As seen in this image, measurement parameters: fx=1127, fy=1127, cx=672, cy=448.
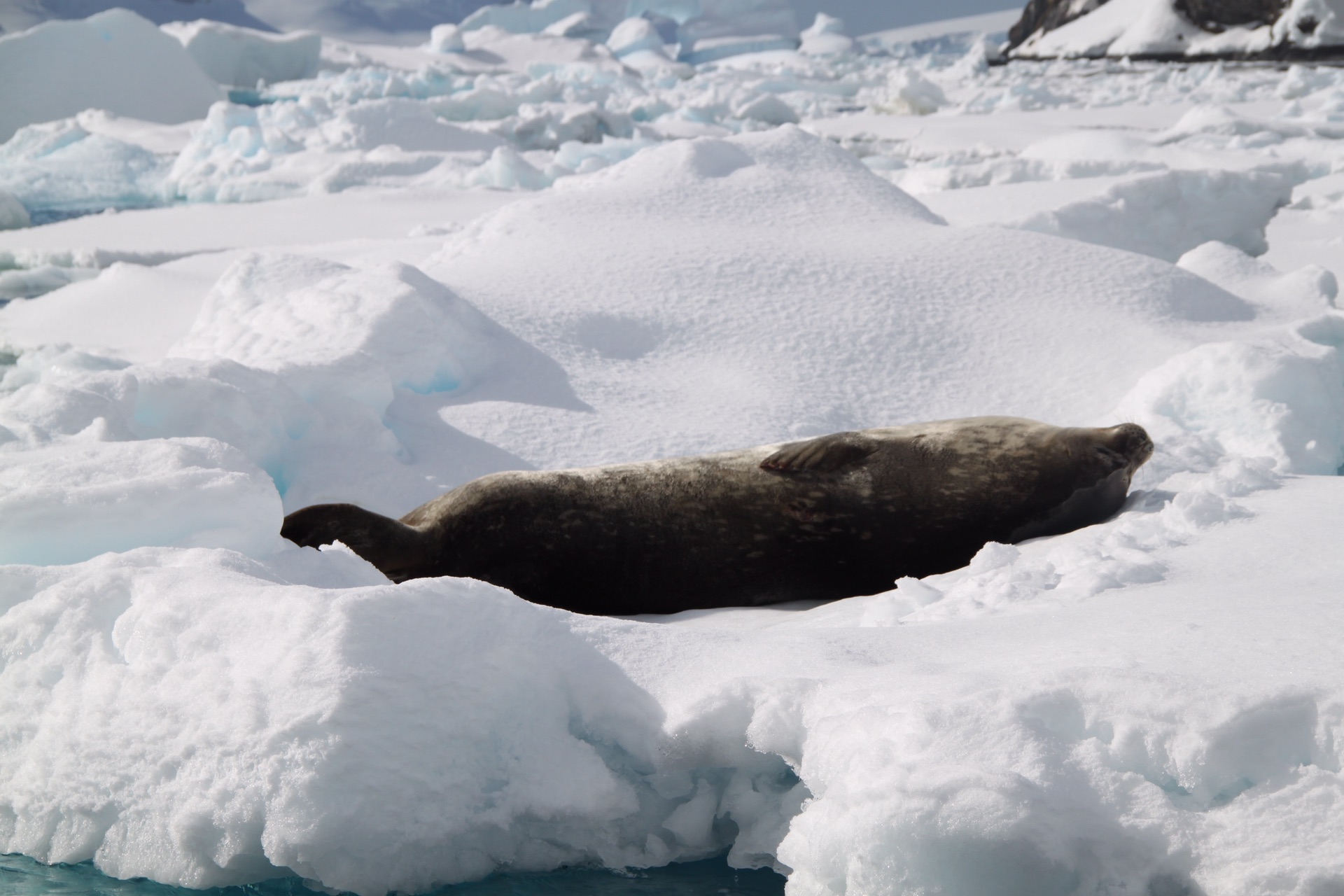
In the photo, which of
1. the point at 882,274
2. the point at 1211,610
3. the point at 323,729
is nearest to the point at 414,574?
the point at 323,729

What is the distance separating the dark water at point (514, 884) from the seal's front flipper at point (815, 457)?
1494 mm

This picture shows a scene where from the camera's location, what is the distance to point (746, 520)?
2.89m

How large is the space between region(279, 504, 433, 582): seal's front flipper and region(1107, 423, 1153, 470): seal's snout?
6.06ft

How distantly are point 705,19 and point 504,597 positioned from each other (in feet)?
158

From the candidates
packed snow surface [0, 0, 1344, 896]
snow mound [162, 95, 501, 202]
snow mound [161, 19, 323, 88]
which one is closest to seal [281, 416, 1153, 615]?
packed snow surface [0, 0, 1344, 896]

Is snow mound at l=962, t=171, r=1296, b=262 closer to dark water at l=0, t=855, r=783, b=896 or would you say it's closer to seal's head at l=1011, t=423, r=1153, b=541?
seal's head at l=1011, t=423, r=1153, b=541

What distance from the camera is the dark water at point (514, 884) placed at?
1455mm

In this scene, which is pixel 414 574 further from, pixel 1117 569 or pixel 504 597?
pixel 1117 569

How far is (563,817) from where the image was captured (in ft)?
5.09

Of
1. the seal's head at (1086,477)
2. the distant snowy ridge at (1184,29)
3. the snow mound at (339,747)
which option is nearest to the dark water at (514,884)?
the snow mound at (339,747)

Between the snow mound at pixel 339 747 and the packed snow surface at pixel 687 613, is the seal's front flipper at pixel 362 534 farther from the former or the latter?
the snow mound at pixel 339 747

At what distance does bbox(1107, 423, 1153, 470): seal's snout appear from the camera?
3014 mm

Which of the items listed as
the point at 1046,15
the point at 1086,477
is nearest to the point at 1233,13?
the point at 1046,15

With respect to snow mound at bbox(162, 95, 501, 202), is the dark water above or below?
above
